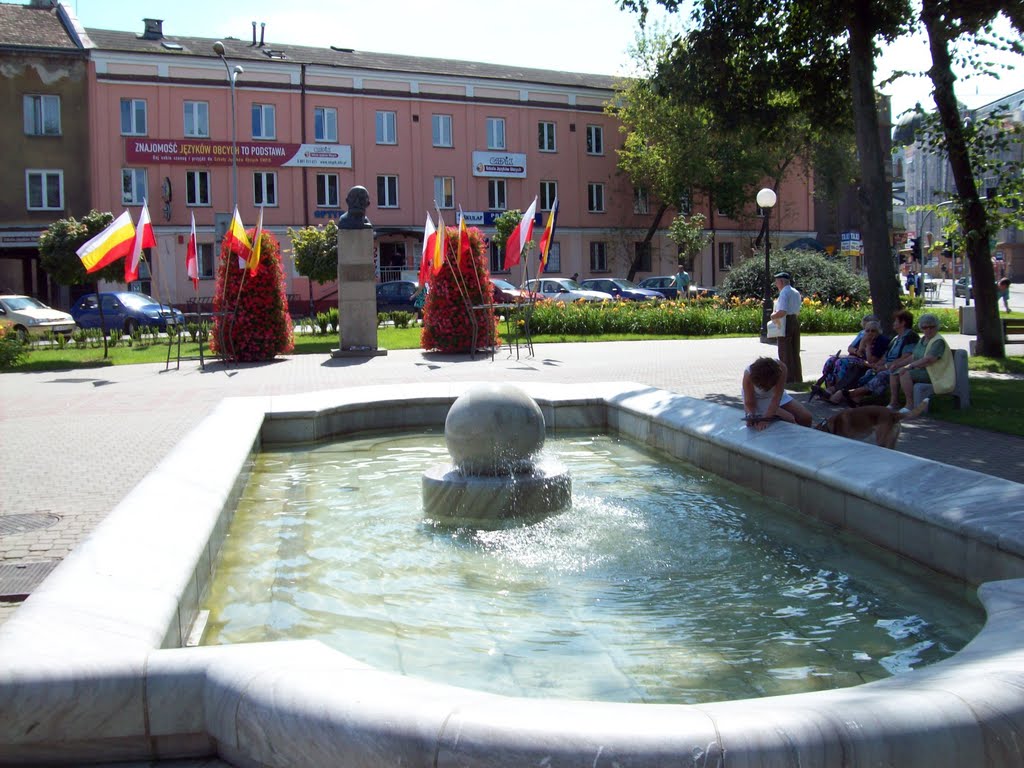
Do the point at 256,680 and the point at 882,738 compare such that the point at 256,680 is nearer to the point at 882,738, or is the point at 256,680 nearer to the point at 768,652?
the point at 882,738

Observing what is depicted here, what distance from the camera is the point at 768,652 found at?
192 inches

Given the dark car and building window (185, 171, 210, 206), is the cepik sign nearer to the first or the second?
building window (185, 171, 210, 206)

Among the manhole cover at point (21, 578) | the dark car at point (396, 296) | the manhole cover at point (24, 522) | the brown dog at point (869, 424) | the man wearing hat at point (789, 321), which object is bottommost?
the manhole cover at point (21, 578)

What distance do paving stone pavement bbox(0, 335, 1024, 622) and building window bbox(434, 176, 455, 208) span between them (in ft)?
87.4

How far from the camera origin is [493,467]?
7500mm

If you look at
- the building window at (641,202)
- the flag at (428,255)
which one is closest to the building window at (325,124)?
the building window at (641,202)

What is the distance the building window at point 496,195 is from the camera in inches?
2004

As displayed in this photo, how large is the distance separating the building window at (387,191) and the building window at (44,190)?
42.9 ft

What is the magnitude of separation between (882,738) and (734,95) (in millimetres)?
15584

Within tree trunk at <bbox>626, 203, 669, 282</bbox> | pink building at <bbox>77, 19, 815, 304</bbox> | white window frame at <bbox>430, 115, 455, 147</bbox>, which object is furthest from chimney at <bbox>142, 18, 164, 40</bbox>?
tree trunk at <bbox>626, 203, 669, 282</bbox>

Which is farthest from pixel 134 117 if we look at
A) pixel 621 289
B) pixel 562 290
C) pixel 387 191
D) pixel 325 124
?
pixel 621 289

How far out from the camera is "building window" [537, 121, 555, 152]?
171 feet

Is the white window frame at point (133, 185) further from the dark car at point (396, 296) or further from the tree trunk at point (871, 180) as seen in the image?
the tree trunk at point (871, 180)

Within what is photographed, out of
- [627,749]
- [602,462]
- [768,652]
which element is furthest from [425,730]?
[602,462]
